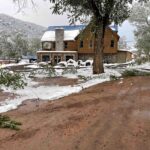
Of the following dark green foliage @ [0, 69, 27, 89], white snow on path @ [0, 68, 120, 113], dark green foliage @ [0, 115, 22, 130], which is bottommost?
white snow on path @ [0, 68, 120, 113]

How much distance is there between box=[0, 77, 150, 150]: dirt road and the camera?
741 cm

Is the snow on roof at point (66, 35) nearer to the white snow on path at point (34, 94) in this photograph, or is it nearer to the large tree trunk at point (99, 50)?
the large tree trunk at point (99, 50)


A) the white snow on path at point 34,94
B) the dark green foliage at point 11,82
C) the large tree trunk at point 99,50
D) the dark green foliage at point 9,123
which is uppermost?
the large tree trunk at point 99,50

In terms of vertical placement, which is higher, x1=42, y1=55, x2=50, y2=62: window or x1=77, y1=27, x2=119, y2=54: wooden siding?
x1=77, y1=27, x2=119, y2=54: wooden siding

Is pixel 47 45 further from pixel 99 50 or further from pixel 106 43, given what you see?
pixel 99 50

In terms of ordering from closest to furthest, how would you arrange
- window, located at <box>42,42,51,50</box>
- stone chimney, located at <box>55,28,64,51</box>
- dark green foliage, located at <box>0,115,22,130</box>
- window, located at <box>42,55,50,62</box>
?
1. dark green foliage, located at <box>0,115,22,130</box>
2. window, located at <box>42,55,50,62</box>
3. stone chimney, located at <box>55,28,64,51</box>
4. window, located at <box>42,42,51,50</box>

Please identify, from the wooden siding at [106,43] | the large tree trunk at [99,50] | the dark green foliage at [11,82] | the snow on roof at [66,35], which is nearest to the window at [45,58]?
the snow on roof at [66,35]

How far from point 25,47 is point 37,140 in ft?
296

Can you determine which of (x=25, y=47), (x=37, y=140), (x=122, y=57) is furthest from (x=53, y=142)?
(x=25, y=47)

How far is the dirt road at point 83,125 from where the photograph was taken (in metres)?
7.41

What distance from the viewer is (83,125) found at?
880 centimetres

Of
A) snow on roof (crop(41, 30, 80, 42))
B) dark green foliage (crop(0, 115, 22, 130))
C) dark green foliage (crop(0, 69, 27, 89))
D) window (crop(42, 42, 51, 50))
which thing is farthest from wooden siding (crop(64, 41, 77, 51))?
dark green foliage (crop(0, 115, 22, 130))

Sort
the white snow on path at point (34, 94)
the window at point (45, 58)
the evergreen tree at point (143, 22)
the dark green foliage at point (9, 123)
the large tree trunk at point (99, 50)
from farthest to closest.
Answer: the window at point (45, 58) → the evergreen tree at point (143, 22) → the large tree trunk at point (99, 50) → the white snow on path at point (34, 94) → the dark green foliage at point (9, 123)

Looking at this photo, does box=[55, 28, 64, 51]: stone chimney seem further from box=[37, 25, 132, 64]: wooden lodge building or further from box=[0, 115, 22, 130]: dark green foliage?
box=[0, 115, 22, 130]: dark green foliage
